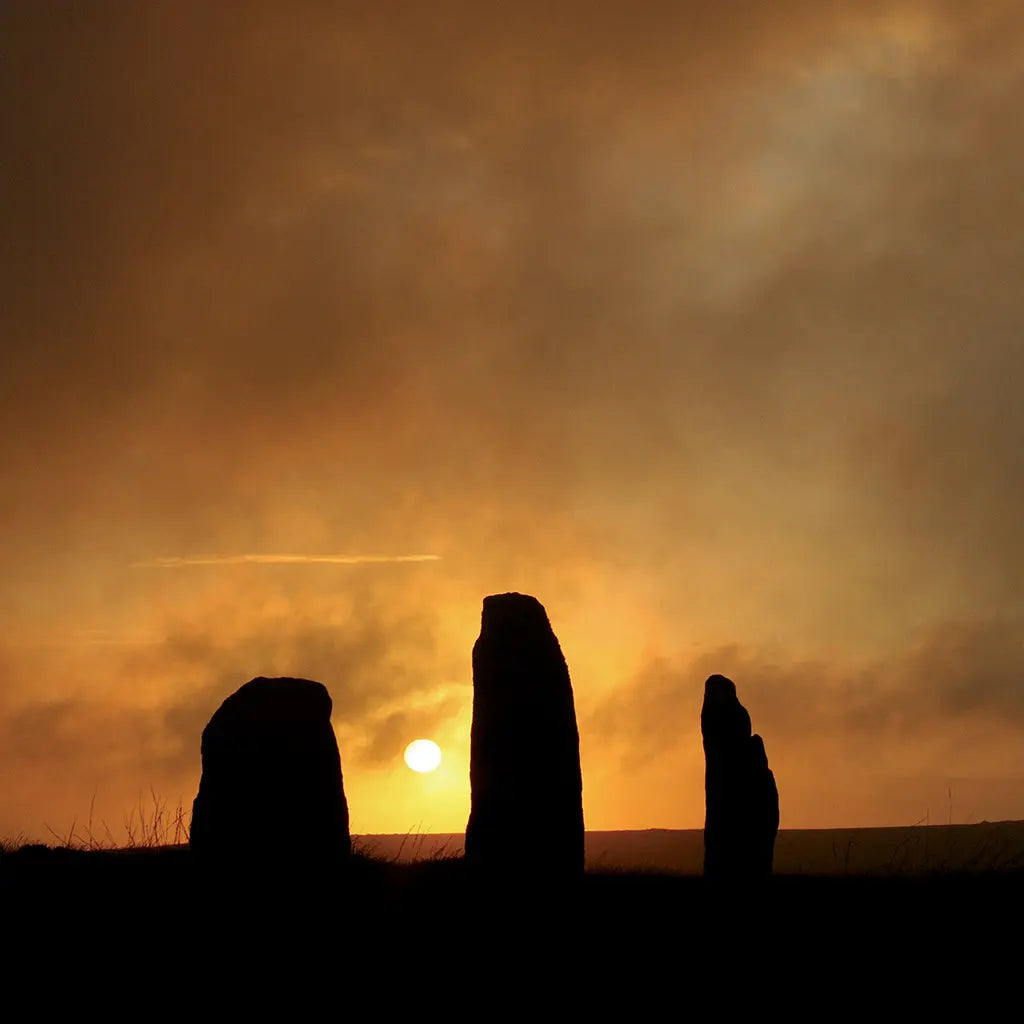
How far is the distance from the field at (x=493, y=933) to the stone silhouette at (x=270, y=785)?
42 centimetres

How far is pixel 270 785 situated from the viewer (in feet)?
55.4

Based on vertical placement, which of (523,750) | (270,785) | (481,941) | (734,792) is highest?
(523,750)

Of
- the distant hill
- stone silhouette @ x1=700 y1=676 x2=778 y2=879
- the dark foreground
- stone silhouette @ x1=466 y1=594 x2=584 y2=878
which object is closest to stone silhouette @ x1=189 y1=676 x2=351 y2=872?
the dark foreground

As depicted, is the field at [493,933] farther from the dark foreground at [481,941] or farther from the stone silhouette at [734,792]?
the stone silhouette at [734,792]

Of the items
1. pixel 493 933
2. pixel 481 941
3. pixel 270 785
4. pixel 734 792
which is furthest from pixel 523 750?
pixel 481 941

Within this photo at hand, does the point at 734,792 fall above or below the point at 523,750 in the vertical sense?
below

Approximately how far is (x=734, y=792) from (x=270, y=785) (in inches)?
358

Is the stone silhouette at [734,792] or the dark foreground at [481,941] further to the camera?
the stone silhouette at [734,792]

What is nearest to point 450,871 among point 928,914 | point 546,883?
point 546,883

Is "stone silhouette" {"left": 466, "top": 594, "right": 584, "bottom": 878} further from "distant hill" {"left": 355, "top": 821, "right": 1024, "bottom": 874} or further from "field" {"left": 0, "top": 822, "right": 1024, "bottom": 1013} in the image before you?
"distant hill" {"left": 355, "top": 821, "right": 1024, "bottom": 874}

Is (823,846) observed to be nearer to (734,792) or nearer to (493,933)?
(734,792)

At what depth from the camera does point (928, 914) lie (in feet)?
47.4

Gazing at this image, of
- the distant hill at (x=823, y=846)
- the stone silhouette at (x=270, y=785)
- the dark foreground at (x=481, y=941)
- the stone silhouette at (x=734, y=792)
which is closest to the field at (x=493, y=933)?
the dark foreground at (x=481, y=941)

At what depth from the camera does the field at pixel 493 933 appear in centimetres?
1209
